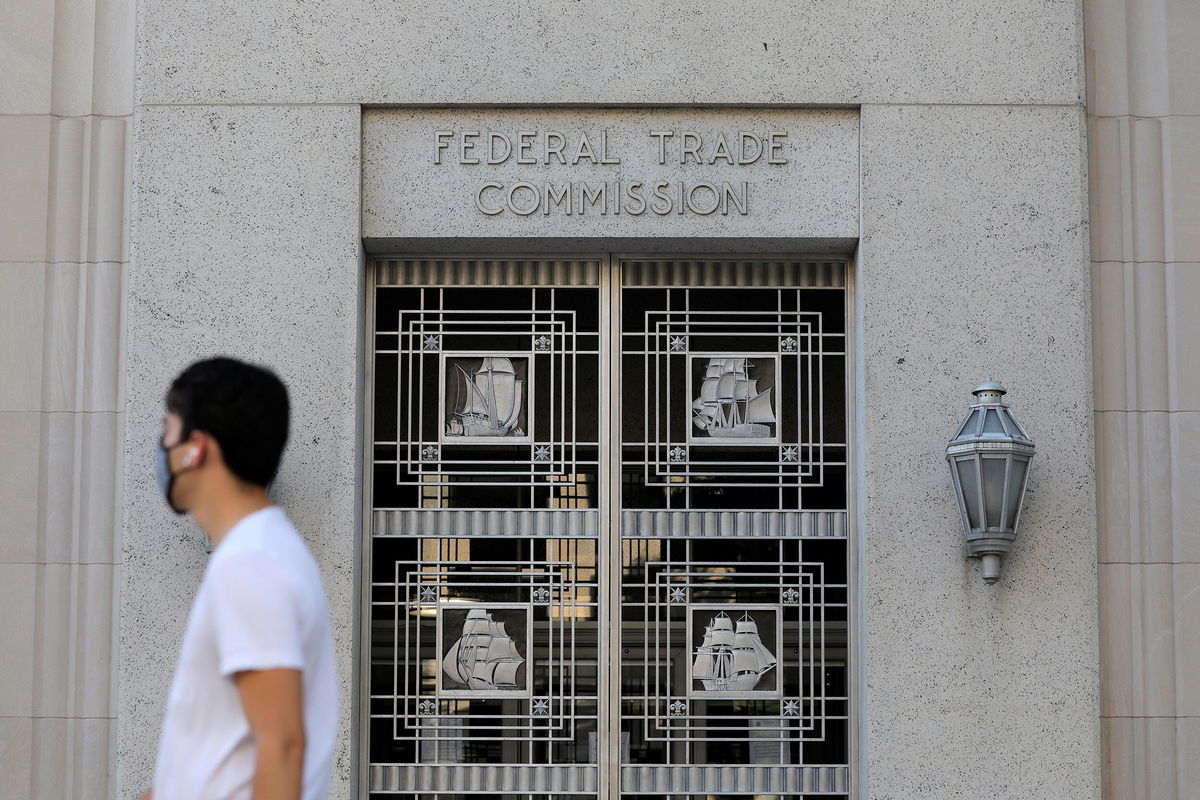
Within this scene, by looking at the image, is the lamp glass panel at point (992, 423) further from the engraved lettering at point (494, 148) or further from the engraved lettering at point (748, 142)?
the engraved lettering at point (494, 148)

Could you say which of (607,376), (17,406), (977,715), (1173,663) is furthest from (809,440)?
(17,406)

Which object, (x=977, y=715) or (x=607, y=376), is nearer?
(x=977, y=715)

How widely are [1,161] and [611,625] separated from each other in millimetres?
3703

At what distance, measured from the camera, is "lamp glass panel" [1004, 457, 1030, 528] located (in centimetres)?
689

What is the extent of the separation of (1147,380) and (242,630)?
18.3 feet

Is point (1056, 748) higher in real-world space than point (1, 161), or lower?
lower

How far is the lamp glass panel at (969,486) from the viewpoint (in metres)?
6.89

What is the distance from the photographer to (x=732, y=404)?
7590 mm

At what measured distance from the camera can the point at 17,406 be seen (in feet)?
24.1

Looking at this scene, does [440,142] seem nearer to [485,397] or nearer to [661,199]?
[661,199]

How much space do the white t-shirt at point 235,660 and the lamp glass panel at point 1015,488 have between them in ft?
14.6

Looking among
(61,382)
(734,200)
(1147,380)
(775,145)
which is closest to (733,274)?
(734,200)

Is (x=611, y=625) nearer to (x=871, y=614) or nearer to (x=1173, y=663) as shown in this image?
(x=871, y=614)

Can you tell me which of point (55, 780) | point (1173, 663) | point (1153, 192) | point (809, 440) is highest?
point (1153, 192)
